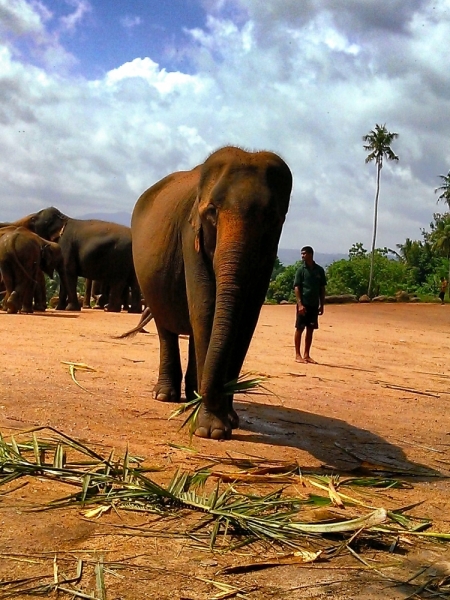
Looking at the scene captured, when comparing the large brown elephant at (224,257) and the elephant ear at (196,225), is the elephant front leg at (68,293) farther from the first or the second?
the elephant ear at (196,225)

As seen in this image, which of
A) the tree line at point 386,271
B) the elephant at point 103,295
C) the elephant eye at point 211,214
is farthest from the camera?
the tree line at point 386,271

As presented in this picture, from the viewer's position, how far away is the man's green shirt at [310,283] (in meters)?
12.1

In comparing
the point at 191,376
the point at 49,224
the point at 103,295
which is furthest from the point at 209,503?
the point at 103,295

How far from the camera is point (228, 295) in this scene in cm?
603

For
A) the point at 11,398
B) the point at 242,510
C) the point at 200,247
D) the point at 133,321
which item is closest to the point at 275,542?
the point at 242,510

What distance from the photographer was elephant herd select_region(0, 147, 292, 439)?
19.8ft

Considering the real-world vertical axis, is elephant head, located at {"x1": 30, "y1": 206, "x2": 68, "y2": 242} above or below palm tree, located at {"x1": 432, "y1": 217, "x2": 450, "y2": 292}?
below

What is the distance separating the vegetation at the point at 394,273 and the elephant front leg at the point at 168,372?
42.0m

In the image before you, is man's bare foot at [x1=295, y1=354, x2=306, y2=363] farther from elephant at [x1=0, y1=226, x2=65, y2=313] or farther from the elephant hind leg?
elephant at [x1=0, y1=226, x2=65, y2=313]

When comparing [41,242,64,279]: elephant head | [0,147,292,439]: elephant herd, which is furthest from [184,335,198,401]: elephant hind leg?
[41,242,64,279]: elephant head

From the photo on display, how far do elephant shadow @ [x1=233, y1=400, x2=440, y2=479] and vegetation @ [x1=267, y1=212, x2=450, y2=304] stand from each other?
42668 mm

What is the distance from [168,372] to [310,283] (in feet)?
14.6

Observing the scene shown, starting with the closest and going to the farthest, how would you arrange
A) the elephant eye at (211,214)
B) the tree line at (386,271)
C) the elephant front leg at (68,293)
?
the elephant eye at (211,214), the elephant front leg at (68,293), the tree line at (386,271)

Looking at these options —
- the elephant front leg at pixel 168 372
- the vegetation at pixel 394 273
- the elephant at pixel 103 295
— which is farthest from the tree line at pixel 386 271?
the elephant front leg at pixel 168 372
